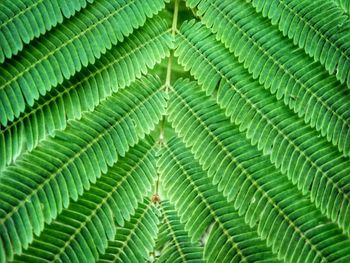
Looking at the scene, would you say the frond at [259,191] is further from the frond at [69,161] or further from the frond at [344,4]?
the frond at [344,4]

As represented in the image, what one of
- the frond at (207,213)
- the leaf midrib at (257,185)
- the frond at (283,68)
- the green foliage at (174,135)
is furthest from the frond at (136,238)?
the frond at (283,68)

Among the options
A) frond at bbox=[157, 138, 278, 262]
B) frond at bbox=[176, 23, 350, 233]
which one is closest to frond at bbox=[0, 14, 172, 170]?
frond at bbox=[176, 23, 350, 233]

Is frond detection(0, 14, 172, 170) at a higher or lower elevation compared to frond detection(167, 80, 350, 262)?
higher

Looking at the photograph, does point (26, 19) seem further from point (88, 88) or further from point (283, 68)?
point (283, 68)

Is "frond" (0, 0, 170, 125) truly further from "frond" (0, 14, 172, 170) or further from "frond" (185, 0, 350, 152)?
"frond" (185, 0, 350, 152)

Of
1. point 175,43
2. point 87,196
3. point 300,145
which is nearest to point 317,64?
point 300,145

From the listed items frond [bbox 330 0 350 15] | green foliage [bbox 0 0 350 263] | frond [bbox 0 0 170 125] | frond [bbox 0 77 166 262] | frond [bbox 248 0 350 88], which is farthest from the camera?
frond [bbox 330 0 350 15]
